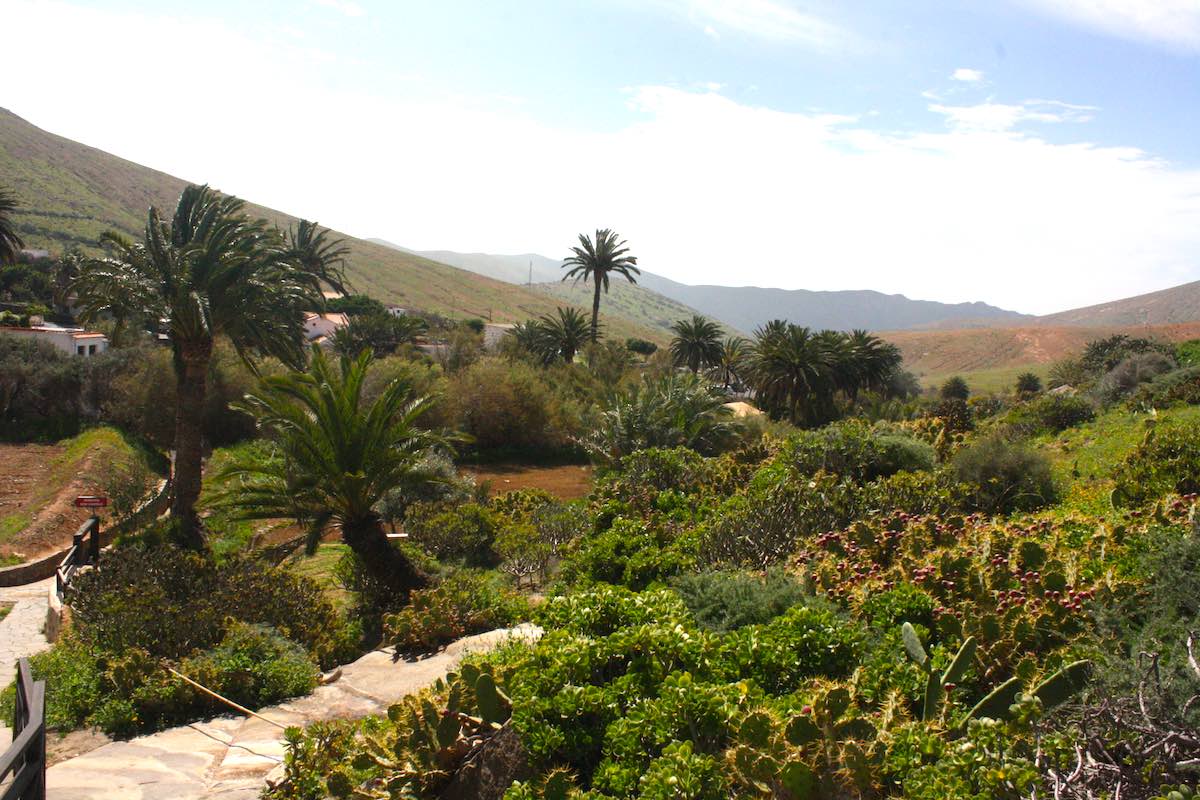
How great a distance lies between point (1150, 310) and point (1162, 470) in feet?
525

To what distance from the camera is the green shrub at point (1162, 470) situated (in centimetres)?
1012

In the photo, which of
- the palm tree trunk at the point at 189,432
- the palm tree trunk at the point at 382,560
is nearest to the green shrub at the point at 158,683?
the palm tree trunk at the point at 382,560

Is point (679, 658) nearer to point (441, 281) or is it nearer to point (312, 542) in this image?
point (312, 542)

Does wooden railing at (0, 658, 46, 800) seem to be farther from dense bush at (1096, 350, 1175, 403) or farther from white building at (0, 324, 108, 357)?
white building at (0, 324, 108, 357)

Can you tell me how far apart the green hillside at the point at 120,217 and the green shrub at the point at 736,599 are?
81800 mm

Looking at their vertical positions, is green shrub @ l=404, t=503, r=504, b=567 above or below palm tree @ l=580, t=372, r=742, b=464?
below

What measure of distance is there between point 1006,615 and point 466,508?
39.9 feet

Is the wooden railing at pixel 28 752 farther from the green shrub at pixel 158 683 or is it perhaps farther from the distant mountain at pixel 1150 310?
the distant mountain at pixel 1150 310

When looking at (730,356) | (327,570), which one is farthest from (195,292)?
(730,356)

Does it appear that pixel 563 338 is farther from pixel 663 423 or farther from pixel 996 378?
pixel 996 378

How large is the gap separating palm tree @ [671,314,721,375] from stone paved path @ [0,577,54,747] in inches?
1482

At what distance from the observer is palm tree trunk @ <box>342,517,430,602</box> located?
12.3m

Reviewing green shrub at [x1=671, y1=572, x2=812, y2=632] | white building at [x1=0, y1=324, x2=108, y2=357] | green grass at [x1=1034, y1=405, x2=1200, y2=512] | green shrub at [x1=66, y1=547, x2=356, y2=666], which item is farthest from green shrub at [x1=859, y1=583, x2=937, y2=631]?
white building at [x1=0, y1=324, x2=108, y2=357]

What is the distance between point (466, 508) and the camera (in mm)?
16203
